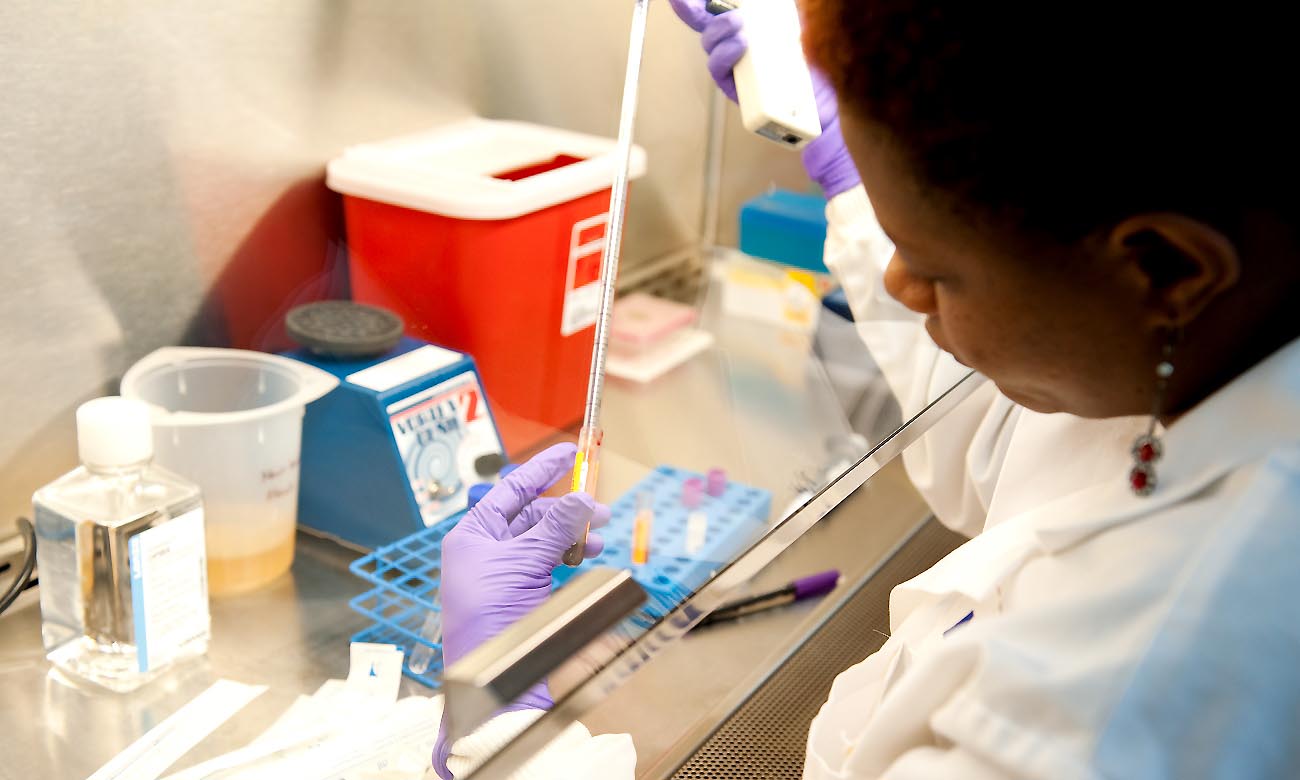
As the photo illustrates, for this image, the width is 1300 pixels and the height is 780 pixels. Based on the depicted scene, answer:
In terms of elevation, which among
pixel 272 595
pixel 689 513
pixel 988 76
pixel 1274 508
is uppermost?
pixel 988 76

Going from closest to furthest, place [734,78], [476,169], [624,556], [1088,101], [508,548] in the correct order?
[1088,101] → [508,548] → [624,556] → [734,78] → [476,169]

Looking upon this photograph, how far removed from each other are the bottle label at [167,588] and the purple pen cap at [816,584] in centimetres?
55

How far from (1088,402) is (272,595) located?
83 centimetres

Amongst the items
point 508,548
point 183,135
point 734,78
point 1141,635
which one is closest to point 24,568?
point 183,135

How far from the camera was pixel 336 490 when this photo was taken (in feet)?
4.00

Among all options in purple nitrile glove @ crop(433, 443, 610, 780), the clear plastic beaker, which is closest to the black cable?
the clear plastic beaker

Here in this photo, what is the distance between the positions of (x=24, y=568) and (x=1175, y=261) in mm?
1022

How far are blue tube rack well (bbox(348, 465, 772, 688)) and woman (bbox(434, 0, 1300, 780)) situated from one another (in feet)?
0.70

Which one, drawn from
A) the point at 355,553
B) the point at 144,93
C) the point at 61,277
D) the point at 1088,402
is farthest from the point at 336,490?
the point at 1088,402

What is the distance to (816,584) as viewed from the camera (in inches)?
44.3

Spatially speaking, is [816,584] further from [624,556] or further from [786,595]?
[624,556]

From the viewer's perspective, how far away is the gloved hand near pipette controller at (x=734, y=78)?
1116 mm

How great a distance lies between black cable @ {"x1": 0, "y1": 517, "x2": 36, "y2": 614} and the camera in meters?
1.08

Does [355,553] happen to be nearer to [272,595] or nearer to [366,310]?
[272,595]
